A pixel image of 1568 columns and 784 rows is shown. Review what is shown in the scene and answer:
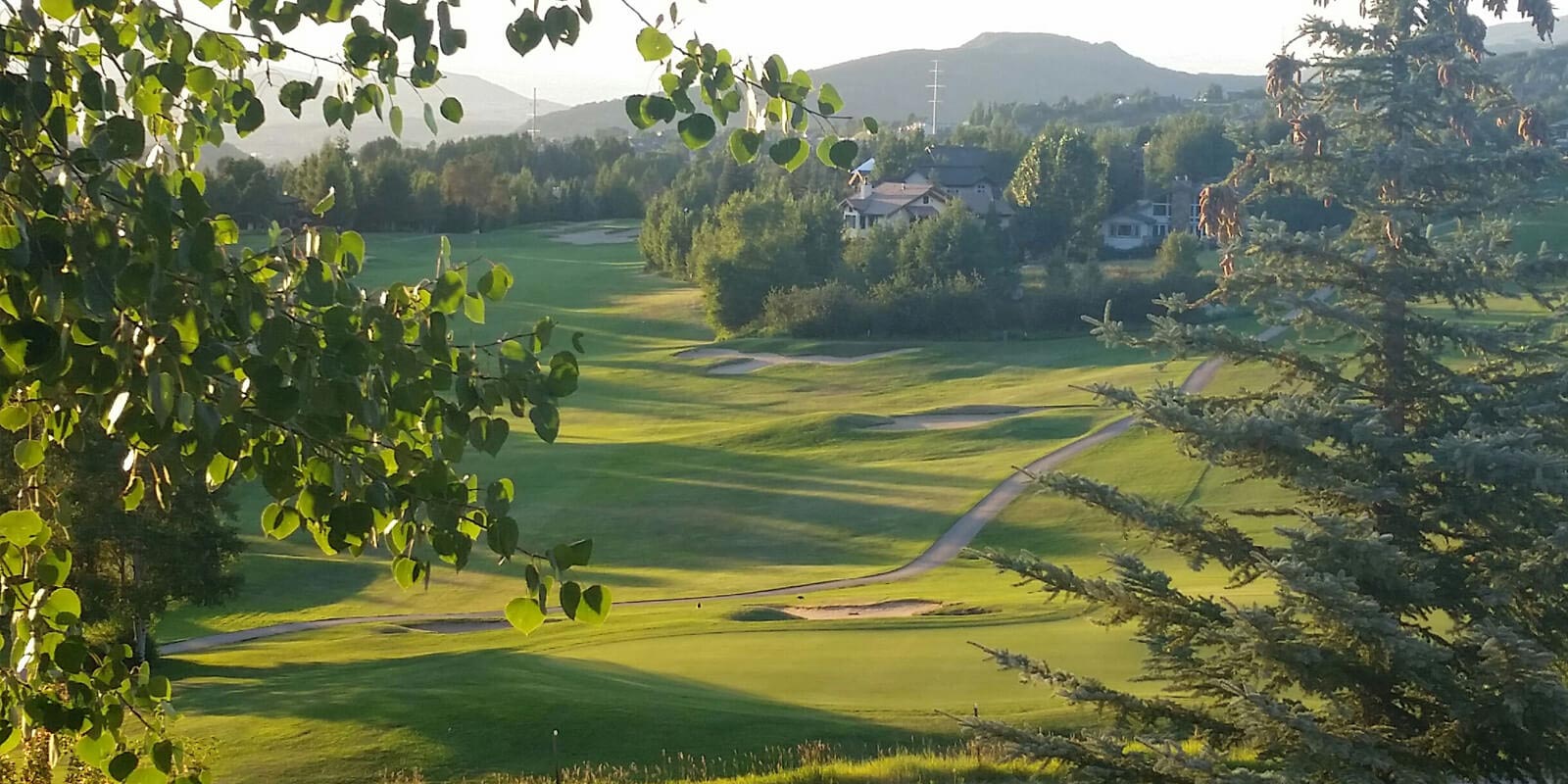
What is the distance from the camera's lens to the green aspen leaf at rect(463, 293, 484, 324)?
3232mm

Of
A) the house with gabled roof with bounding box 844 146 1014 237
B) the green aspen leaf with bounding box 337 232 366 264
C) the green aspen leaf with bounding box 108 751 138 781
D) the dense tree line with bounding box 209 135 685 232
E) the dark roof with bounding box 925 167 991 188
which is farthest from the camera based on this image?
the dark roof with bounding box 925 167 991 188

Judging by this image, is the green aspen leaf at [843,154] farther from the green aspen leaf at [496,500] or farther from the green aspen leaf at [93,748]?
the green aspen leaf at [93,748]

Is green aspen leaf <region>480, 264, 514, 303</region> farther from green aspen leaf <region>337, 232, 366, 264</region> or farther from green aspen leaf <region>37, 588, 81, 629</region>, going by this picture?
green aspen leaf <region>37, 588, 81, 629</region>

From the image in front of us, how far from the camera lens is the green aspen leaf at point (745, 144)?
3077 millimetres

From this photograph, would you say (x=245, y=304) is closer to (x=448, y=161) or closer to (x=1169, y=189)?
(x=1169, y=189)

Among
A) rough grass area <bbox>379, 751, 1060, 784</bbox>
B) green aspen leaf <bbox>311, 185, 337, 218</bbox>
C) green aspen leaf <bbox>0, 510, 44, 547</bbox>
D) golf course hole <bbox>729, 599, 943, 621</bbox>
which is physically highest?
green aspen leaf <bbox>311, 185, 337, 218</bbox>

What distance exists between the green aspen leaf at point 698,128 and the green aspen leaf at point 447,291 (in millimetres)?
616

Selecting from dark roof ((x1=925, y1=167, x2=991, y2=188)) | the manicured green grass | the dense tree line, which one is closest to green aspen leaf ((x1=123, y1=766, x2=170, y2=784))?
the manicured green grass

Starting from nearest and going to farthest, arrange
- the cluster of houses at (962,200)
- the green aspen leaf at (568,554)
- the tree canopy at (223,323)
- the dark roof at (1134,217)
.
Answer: the tree canopy at (223,323) < the green aspen leaf at (568,554) < the cluster of houses at (962,200) < the dark roof at (1134,217)

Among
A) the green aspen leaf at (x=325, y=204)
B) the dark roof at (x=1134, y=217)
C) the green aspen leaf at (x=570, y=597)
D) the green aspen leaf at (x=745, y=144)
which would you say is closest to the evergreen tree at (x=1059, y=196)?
the dark roof at (x=1134, y=217)

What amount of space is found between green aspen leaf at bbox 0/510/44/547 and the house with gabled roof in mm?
79865

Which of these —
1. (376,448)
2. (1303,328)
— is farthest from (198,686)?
(376,448)

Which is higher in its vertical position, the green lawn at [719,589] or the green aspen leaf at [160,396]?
the green aspen leaf at [160,396]

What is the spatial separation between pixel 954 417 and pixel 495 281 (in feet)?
133
